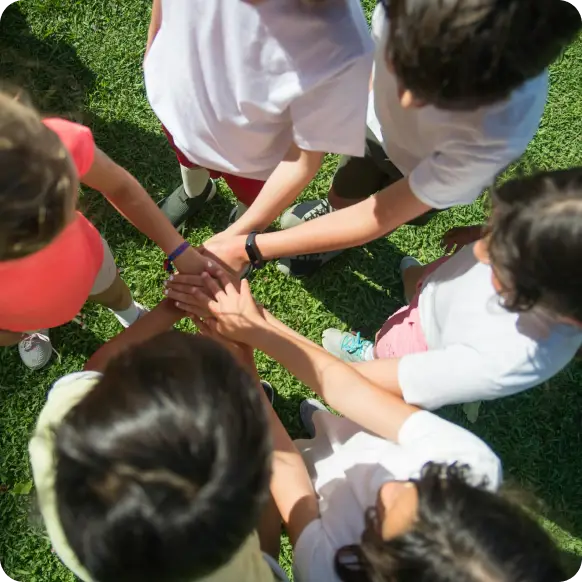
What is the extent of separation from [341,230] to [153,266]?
3.46ft

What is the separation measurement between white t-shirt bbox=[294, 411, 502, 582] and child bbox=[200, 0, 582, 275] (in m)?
0.59

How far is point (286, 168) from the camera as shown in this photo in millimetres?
1674

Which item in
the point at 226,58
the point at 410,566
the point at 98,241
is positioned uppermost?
the point at 226,58

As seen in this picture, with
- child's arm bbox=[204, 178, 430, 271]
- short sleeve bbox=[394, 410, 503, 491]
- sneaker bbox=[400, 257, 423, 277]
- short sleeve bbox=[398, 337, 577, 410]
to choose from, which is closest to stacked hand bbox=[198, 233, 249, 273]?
child's arm bbox=[204, 178, 430, 271]

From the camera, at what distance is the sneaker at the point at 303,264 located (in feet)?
7.93

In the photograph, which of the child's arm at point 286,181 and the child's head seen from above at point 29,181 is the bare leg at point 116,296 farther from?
the child's head seen from above at point 29,181

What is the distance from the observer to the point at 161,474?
954 mm

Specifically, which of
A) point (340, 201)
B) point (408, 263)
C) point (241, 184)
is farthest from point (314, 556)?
point (408, 263)

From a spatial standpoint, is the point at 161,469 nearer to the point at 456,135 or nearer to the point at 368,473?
the point at 368,473

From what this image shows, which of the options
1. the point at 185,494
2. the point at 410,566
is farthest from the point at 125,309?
the point at 410,566

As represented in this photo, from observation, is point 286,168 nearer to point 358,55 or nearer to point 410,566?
point 358,55

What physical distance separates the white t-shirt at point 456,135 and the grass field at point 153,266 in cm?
104

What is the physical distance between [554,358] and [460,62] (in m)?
0.79

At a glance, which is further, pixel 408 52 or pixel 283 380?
pixel 283 380
